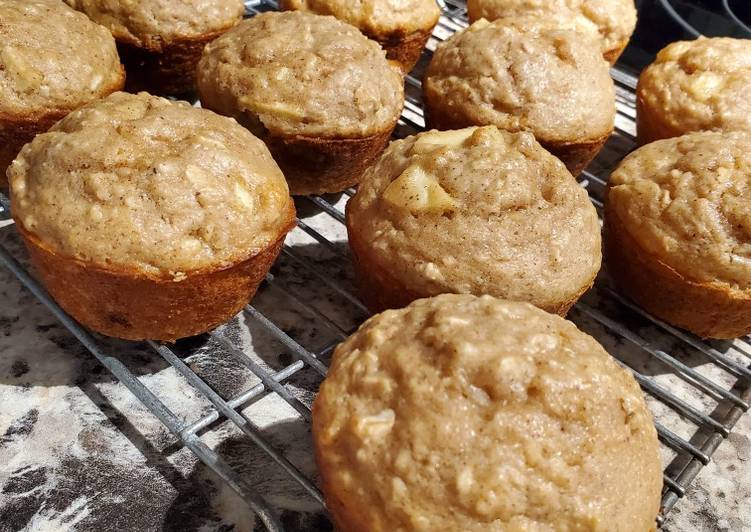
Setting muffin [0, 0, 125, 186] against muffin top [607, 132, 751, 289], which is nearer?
muffin top [607, 132, 751, 289]

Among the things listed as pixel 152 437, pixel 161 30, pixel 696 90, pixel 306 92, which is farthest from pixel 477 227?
pixel 161 30

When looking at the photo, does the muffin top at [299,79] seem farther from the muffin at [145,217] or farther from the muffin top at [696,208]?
the muffin top at [696,208]

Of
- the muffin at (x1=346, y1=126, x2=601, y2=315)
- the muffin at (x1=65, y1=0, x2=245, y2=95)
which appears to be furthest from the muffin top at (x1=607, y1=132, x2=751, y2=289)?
the muffin at (x1=65, y1=0, x2=245, y2=95)

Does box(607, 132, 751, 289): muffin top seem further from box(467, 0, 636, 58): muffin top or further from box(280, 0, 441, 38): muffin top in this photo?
box(280, 0, 441, 38): muffin top

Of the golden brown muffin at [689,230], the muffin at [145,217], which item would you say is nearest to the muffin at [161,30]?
the muffin at [145,217]

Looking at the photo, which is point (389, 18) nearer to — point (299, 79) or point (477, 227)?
point (299, 79)
